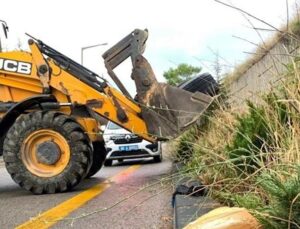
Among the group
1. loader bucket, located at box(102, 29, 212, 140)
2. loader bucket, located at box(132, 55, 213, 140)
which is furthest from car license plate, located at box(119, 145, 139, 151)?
loader bucket, located at box(132, 55, 213, 140)

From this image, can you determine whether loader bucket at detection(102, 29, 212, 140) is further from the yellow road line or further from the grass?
the grass

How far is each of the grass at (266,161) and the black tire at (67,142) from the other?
150 inches

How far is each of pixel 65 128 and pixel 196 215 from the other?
17.1 ft

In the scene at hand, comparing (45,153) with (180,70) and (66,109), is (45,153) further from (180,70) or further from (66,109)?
(180,70)

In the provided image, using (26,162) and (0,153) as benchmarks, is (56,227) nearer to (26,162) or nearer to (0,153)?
(26,162)

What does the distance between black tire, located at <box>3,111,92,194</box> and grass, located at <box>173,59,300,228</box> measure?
3.80 m

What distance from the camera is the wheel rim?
30.7 ft

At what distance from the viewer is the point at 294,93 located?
3791 millimetres

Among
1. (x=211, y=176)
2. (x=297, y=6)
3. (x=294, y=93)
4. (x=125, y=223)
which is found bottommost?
(x=125, y=223)

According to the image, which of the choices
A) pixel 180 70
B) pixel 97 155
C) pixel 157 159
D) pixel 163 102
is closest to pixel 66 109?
pixel 163 102

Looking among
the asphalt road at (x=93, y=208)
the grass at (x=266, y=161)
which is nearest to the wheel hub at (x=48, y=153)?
the asphalt road at (x=93, y=208)

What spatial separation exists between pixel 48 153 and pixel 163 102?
203 centimetres

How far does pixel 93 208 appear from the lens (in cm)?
717

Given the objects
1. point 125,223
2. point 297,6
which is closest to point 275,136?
point 297,6
